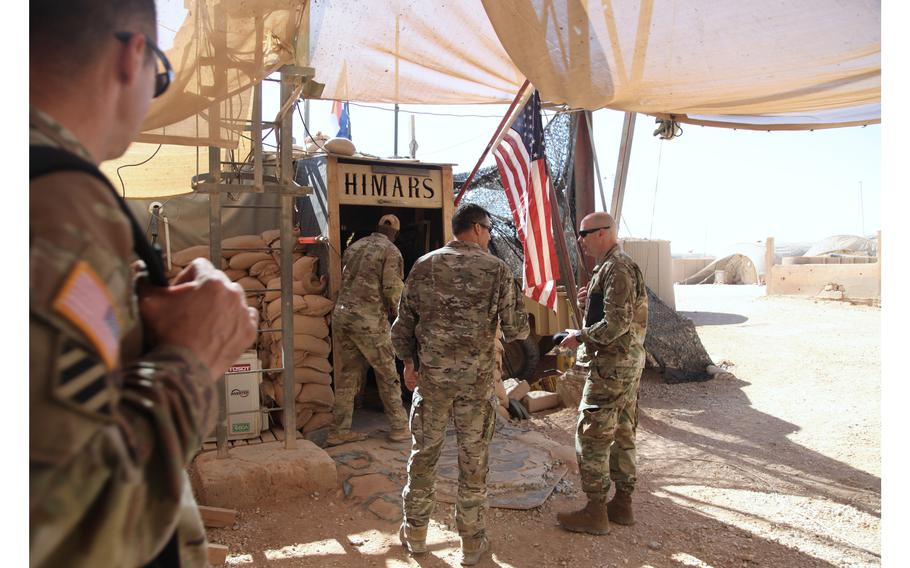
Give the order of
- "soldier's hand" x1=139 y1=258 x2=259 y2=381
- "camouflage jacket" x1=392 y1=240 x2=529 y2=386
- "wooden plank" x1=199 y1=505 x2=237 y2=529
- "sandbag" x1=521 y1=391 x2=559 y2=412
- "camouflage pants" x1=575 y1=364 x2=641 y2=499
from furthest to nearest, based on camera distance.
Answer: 1. "sandbag" x1=521 y1=391 x2=559 y2=412
2. "camouflage pants" x1=575 y1=364 x2=641 y2=499
3. "wooden plank" x1=199 y1=505 x2=237 y2=529
4. "camouflage jacket" x1=392 y1=240 x2=529 y2=386
5. "soldier's hand" x1=139 y1=258 x2=259 y2=381

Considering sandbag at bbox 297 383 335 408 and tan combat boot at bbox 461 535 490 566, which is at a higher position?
sandbag at bbox 297 383 335 408

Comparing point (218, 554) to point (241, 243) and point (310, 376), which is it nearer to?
point (310, 376)

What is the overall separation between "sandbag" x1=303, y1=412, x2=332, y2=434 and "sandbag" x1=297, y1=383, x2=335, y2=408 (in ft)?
0.34

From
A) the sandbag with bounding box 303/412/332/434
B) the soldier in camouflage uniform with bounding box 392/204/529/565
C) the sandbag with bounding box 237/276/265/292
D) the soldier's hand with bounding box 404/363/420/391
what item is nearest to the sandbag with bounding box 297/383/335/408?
the sandbag with bounding box 303/412/332/434

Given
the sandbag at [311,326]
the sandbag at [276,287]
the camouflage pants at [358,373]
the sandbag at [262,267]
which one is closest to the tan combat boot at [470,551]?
the camouflage pants at [358,373]

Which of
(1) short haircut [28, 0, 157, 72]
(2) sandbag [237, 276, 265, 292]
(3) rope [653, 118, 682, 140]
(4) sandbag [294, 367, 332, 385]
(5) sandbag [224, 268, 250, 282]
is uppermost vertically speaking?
(3) rope [653, 118, 682, 140]

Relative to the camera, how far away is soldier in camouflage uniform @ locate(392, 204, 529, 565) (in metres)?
3.51

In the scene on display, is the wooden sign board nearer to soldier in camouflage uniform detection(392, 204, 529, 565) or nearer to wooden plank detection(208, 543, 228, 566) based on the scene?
soldier in camouflage uniform detection(392, 204, 529, 565)

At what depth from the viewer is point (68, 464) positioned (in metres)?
0.71

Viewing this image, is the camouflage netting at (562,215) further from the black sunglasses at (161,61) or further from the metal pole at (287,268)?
the black sunglasses at (161,61)

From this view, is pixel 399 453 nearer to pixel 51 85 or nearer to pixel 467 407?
pixel 467 407

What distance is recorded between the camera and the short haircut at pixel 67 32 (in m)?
0.86

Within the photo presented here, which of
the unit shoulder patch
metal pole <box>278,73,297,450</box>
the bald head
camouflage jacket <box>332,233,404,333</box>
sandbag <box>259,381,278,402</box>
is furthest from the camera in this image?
sandbag <box>259,381,278,402</box>

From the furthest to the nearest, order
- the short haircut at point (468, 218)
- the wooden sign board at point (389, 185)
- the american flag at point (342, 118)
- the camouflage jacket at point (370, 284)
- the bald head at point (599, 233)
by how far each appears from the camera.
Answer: the american flag at point (342, 118) → the wooden sign board at point (389, 185) → the camouflage jacket at point (370, 284) → the bald head at point (599, 233) → the short haircut at point (468, 218)
